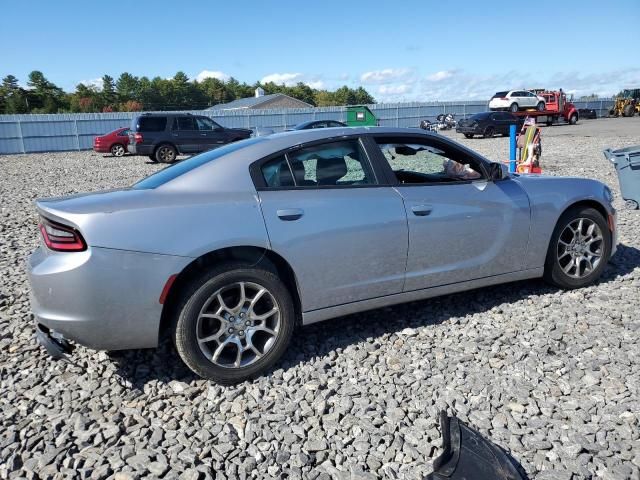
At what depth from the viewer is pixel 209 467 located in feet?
8.18

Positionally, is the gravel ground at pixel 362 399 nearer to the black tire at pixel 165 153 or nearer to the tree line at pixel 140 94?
the black tire at pixel 165 153

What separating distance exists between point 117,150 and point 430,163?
21258 millimetres

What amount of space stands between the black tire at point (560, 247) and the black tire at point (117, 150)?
21.6m

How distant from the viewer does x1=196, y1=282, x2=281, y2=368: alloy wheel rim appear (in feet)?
10.2

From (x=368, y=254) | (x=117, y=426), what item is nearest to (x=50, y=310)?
(x=117, y=426)

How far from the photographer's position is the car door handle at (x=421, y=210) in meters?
3.63

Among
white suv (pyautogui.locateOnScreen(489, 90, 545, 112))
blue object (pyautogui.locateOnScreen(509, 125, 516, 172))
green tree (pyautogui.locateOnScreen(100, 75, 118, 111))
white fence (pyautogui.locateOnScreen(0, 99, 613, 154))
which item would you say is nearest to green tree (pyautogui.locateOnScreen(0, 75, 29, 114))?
Result: green tree (pyautogui.locateOnScreen(100, 75, 118, 111))

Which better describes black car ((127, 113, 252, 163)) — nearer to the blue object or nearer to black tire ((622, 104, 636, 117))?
the blue object

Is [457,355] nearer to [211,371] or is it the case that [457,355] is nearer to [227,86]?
[211,371]

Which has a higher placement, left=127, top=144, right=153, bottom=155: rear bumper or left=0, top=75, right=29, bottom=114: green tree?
left=0, top=75, right=29, bottom=114: green tree

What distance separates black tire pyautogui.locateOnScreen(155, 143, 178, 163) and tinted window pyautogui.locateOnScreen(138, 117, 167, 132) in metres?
0.65

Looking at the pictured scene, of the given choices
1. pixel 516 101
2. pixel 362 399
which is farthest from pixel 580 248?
pixel 516 101

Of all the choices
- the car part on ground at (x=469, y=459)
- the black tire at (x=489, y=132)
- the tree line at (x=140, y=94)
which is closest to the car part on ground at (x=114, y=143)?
the black tire at (x=489, y=132)

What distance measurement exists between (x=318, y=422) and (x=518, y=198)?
2399 mm
